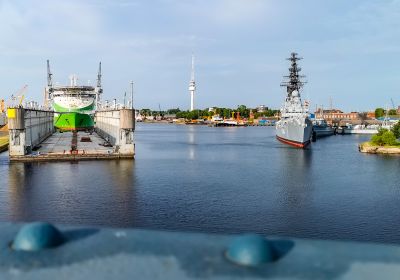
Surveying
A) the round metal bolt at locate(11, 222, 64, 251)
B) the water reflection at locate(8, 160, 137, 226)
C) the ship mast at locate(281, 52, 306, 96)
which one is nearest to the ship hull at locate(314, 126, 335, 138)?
the ship mast at locate(281, 52, 306, 96)

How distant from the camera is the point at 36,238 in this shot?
10.7ft

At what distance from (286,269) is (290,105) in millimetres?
110235

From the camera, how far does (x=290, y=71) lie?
381ft

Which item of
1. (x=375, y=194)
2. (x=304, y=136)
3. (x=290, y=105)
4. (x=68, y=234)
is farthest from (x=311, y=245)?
(x=290, y=105)

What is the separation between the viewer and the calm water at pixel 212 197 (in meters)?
24.5

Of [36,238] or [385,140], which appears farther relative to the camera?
[385,140]

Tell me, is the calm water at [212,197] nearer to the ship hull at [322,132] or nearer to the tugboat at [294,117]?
the tugboat at [294,117]

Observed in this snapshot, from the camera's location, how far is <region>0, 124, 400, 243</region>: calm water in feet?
80.3

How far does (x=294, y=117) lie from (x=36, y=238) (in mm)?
90667

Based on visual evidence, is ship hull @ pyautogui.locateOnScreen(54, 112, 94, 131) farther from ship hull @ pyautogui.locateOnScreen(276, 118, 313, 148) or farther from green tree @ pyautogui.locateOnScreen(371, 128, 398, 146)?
green tree @ pyautogui.locateOnScreen(371, 128, 398, 146)

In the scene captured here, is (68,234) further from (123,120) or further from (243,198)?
(123,120)

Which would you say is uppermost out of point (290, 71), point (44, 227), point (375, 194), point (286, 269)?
point (290, 71)

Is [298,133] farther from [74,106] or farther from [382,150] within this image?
[74,106]

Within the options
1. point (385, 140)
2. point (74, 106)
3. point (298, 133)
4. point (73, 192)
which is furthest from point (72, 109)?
point (385, 140)
